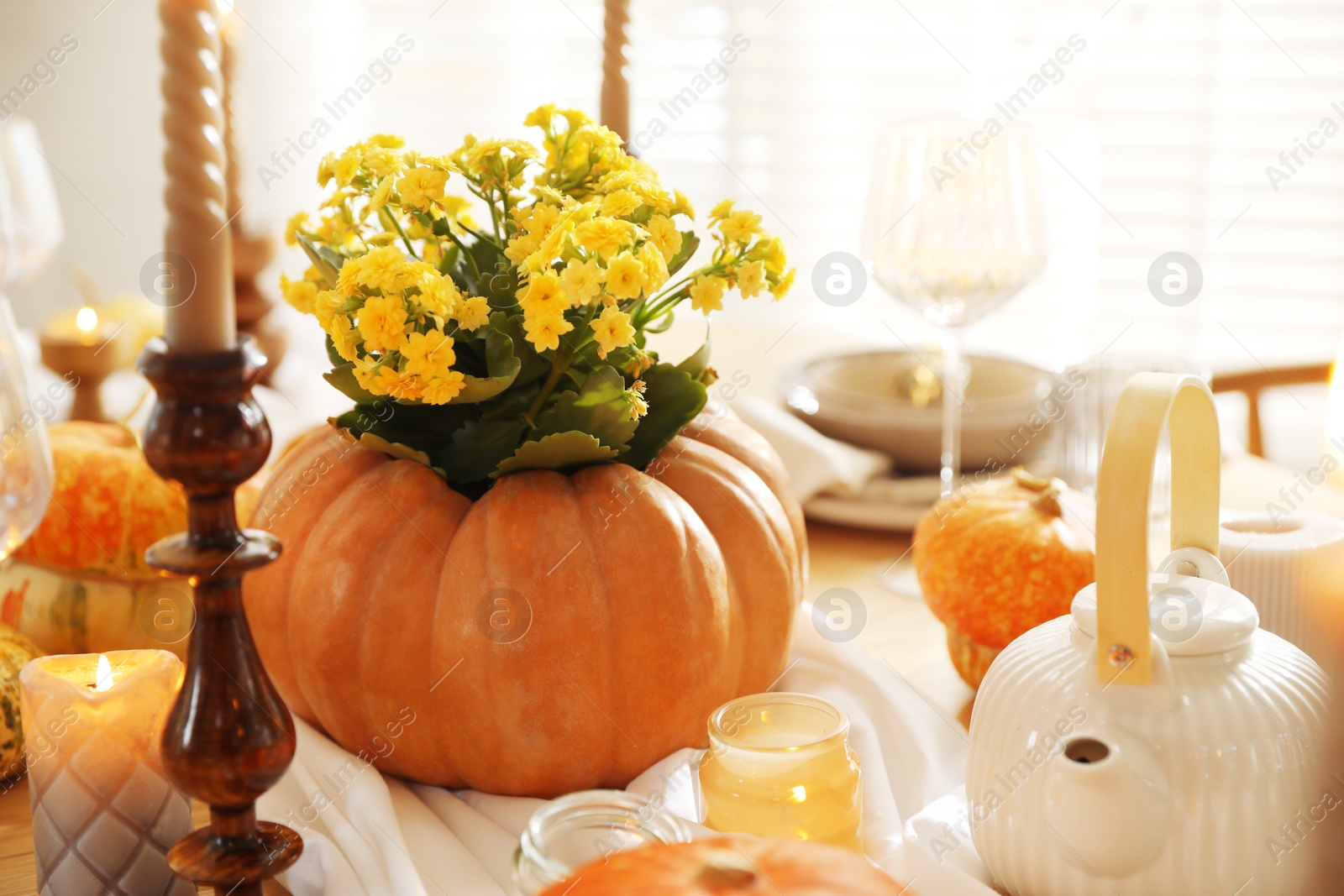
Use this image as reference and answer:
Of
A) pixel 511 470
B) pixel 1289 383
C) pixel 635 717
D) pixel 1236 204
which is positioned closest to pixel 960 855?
pixel 635 717

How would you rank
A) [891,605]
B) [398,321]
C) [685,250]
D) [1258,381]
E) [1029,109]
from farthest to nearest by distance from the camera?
1. [1029,109]
2. [1258,381]
3. [891,605]
4. [685,250]
5. [398,321]

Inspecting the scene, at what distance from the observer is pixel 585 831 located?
60 centimetres

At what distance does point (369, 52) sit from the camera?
3.78m

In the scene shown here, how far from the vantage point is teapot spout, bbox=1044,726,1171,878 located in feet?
1.99

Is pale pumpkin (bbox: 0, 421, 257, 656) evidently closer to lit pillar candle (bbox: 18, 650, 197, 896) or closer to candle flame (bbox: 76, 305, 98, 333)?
lit pillar candle (bbox: 18, 650, 197, 896)

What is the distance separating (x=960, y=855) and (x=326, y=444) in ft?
1.68

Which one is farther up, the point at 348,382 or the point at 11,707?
the point at 348,382

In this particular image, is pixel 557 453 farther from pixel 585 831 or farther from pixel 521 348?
pixel 585 831

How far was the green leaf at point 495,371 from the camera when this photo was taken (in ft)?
2.50

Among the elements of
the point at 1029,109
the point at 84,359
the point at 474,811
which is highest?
the point at 1029,109

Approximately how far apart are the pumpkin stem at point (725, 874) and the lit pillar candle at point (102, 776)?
0.33 meters

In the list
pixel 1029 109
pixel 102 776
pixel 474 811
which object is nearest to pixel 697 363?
pixel 474 811

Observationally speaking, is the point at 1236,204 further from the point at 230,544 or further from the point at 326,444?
the point at 230,544

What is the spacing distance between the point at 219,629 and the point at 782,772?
31 cm
